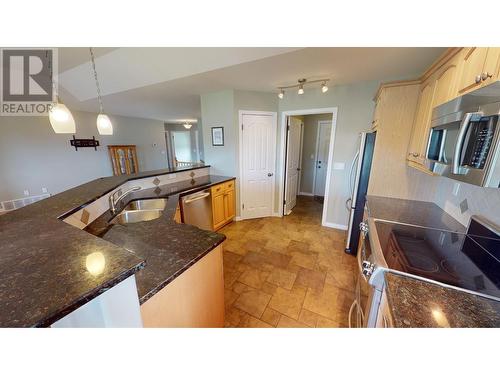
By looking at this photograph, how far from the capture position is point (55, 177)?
4.21 m

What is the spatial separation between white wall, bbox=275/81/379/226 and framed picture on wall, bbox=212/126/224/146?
1.04m

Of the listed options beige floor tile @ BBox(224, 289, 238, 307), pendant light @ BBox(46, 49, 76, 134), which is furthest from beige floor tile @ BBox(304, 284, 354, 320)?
pendant light @ BBox(46, 49, 76, 134)

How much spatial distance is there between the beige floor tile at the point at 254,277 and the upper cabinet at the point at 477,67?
6.75 ft

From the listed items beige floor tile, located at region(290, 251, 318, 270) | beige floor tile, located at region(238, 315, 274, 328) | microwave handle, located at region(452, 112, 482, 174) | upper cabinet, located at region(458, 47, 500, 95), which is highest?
upper cabinet, located at region(458, 47, 500, 95)

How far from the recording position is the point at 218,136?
10.2ft

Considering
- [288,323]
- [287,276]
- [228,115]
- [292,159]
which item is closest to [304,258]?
[287,276]

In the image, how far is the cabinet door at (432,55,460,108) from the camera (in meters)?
1.09

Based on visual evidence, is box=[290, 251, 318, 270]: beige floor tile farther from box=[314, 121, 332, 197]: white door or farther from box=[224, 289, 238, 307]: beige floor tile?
box=[314, 121, 332, 197]: white door

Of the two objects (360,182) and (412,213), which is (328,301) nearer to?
(412,213)

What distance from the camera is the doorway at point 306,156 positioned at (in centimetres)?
313
